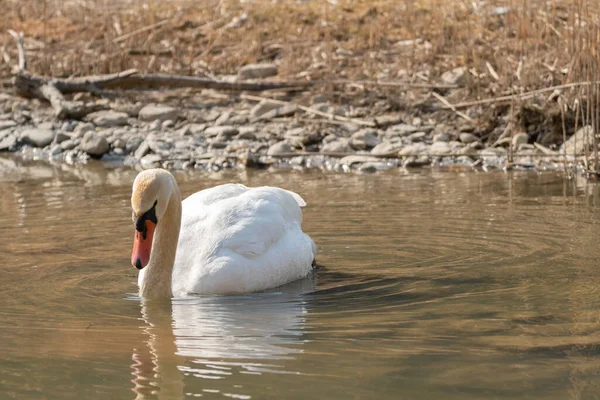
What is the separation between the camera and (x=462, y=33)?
16.1 m

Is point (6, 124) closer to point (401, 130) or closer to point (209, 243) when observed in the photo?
point (401, 130)

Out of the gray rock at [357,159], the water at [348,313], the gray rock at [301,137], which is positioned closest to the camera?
the water at [348,313]

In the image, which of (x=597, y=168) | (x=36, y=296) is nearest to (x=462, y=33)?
(x=597, y=168)

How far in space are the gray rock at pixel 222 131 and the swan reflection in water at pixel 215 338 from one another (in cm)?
805

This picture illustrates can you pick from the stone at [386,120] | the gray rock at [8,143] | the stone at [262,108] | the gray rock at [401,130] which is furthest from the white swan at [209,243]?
the gray rock at [8,143]

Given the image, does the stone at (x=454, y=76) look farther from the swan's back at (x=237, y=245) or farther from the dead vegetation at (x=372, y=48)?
the swan's back at (x=237, y=245)

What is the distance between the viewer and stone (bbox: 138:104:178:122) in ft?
51.3

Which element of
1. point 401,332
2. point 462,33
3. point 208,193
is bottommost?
point 401,332

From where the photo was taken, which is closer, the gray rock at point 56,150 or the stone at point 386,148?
the stone at point 386,148

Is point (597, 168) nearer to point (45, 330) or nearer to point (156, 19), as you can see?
point (45, 330)

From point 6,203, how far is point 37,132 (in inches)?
209

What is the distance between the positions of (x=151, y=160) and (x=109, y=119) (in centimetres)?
208

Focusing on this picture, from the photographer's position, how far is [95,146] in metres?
14.4

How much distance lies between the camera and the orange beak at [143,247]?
5750 millimetres
